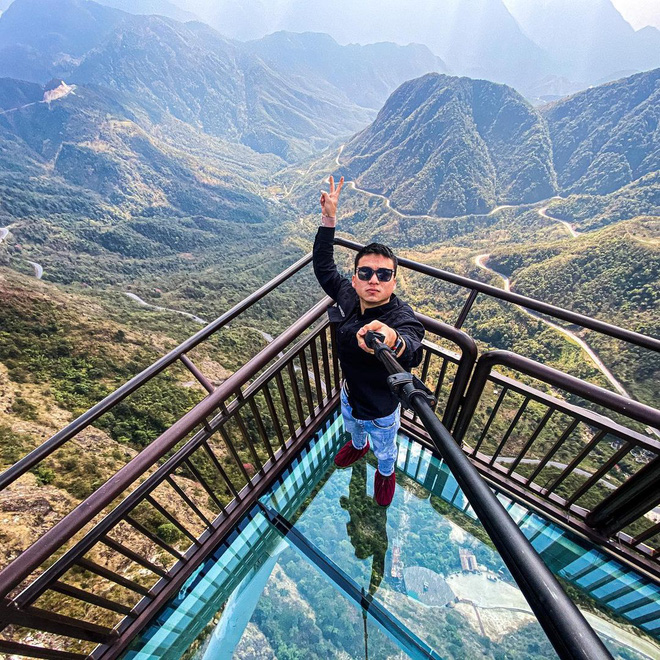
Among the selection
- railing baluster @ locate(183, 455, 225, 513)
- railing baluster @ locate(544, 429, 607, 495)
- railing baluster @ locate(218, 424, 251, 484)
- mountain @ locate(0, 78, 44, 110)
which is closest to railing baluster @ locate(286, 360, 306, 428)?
railing baluster @ locate(218, 424, 251, 484)

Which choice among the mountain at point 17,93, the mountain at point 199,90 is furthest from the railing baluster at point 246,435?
the mountain at point 199,90

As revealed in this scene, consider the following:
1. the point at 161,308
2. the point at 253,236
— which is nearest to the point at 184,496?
the point at 161,308

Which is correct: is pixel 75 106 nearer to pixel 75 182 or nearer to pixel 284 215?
pixel 75 182

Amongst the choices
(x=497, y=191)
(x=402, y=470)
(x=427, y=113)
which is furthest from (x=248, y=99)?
(x=402, y=470)

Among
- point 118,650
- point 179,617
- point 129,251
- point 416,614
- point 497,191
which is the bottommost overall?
point 118,650

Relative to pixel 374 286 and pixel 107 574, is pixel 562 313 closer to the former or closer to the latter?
pixel 374 286

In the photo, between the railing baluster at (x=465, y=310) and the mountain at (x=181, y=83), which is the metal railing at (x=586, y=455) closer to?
the railing baluster at (x=465, y=310)
